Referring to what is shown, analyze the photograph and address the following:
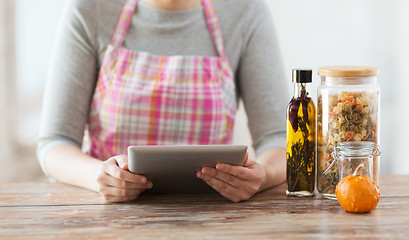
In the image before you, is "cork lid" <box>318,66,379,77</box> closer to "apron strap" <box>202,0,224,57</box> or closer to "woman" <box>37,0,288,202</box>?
"woman" <box>37,0,288,202</box>

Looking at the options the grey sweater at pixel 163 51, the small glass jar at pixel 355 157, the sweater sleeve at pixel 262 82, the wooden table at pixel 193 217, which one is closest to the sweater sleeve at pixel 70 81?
the grey sweater at pixel 163 51

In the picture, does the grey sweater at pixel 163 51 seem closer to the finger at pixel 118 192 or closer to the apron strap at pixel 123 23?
the apron strap at pixel 123 23

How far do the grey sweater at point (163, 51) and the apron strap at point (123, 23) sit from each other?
16 millimetres

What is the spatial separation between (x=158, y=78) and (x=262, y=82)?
33 cm

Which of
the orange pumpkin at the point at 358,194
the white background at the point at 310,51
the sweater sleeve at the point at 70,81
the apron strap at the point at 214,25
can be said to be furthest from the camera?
the white background at the point at 310,51

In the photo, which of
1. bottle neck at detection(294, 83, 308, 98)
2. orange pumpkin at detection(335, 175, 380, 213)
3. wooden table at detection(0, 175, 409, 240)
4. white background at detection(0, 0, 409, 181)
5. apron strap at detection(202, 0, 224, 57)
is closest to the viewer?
wooden table at detection(0, 175, 409, 240)

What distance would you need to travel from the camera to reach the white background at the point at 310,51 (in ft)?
9.55

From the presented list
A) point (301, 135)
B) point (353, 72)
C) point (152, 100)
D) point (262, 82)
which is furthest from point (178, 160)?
point (262, 82)

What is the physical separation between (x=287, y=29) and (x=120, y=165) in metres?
2.14

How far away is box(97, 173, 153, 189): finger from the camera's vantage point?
3.53 feet

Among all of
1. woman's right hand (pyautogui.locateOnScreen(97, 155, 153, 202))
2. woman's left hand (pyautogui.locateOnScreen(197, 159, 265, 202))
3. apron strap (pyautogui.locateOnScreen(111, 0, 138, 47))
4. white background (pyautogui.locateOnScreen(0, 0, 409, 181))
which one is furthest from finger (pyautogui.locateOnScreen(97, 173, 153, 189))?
white background (pyautogui.locateOnScreen(0, 0, 409, 181))

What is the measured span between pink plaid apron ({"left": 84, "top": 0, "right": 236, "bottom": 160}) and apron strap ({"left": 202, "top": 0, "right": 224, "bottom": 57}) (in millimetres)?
56

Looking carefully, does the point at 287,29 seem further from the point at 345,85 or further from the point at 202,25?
the point at 345,85

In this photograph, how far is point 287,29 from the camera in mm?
3023
